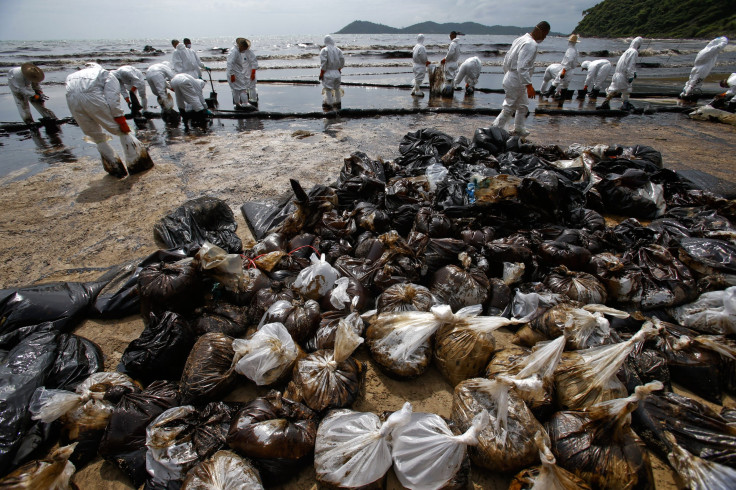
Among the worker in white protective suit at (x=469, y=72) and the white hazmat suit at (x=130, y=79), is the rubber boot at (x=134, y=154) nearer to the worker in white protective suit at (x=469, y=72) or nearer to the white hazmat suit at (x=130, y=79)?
the white hazmat suit at (x=130, y=79)

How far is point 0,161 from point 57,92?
9289mm

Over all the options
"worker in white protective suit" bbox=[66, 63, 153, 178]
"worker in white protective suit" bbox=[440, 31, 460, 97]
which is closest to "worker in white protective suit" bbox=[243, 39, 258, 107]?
"worker in white protective suit" bbox=[66, 63, 153, 178]

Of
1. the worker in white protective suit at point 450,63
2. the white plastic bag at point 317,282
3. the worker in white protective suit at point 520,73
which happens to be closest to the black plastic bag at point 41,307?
the white plastic bag at point 317,282

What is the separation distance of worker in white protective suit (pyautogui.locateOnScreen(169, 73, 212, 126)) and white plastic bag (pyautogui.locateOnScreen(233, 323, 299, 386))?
27.2 feet

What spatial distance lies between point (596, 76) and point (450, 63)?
5328mm

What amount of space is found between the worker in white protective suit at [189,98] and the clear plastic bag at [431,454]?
364 inches

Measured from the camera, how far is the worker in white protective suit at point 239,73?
377 inches

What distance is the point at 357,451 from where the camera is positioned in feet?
4.72

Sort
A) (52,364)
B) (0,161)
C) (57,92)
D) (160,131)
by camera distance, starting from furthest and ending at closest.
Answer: (57,92) → (160,131) → (0,161) → (52,364)

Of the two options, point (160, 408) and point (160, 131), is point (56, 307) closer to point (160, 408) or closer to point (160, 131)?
point (160, 408)

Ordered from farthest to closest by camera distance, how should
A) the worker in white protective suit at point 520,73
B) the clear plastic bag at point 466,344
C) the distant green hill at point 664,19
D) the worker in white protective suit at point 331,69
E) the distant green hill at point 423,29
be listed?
Answer: the distant green hill at point 423,29
the distant green hill at point 664,19
the worker in white protective suit at point 331,69
the worker in white protective suit at point 520,73
the clear plastic bag at point 466,344

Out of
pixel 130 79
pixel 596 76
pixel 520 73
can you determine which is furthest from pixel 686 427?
pixel 596 76

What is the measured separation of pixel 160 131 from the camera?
8047 mm

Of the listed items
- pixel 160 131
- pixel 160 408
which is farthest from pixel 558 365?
pixel 160 131
